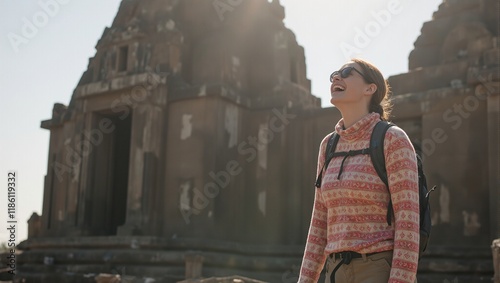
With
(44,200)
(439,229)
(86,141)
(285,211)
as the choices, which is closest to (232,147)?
(285,211)

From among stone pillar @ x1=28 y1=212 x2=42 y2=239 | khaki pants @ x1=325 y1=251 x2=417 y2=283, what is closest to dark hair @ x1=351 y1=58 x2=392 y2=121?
khaki pants @ x1=325 y1=251 x2=417 y2=283

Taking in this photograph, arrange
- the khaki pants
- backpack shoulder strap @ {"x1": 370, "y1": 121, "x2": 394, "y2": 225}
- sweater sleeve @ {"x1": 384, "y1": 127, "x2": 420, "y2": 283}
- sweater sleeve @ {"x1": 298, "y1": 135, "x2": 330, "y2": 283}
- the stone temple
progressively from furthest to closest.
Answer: the stone temple
sweater sleeve @ {"x1": 298, "y1": 135, "x2": 330, "y2": 283}
backpack shoulder strap @ {"x1": 370, "y1": 121, "x2": 394, "y2": 225}
the khaki pants
sweater sleeve @ {"x1": 384, "y1": 127, "x2": 420, "y2": 283}

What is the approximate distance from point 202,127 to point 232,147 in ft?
3.31

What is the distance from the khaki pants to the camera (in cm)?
346

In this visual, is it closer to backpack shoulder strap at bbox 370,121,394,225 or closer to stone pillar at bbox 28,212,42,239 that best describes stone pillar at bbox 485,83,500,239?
backpack shoulder strap at bbox 370,121,394,225

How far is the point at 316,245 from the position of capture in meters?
3.99

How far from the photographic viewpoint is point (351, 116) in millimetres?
3895

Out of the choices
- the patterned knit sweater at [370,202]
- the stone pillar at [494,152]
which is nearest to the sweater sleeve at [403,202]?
the patterned knit sweater at [370,202]

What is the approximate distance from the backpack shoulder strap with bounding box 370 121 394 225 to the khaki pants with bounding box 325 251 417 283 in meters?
0.20

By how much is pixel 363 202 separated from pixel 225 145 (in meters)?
13.4

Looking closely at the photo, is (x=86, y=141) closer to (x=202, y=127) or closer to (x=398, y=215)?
(x=202, y=127)

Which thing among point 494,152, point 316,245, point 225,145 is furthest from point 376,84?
point 225,145

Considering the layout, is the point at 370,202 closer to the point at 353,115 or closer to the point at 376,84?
the point at 353,115

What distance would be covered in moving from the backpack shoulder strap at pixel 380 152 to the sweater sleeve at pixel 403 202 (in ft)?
0.12
